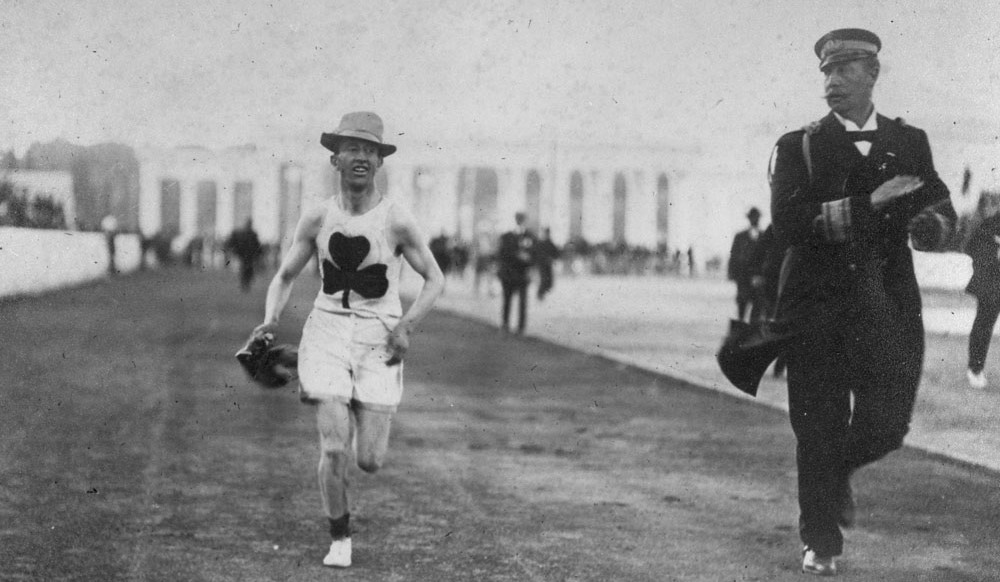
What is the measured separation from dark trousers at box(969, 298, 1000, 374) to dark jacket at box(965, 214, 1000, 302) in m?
0.14

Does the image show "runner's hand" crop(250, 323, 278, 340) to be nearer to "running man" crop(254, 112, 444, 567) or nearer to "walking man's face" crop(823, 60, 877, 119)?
"running man" crop(254, 112, 444, 567)

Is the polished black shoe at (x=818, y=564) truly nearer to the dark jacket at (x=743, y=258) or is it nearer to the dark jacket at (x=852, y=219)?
the dark jacket at (x=852, y=219)

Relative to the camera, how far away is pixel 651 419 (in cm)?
1179

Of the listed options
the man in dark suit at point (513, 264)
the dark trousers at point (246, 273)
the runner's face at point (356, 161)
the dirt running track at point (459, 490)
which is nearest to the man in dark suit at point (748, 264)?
the dirt running track at point (459, 490)

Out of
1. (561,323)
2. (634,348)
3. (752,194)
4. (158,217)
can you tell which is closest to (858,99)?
(752,194)

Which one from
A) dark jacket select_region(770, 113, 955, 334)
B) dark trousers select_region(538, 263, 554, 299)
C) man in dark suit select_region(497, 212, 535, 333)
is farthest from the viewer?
dark trousers select_region(538, 263, 554, 299)

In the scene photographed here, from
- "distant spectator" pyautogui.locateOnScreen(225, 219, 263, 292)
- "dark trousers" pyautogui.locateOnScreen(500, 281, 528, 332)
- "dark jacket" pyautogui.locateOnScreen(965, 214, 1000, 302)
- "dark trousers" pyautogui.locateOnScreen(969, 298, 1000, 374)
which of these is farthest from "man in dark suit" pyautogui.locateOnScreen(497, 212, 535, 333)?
"dark jacket" pyautogui.locateOnScreen(965, 214, 1000, 302)

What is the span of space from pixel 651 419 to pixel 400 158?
301 feet

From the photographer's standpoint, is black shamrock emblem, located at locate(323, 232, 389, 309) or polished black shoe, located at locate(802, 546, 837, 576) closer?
polished black shoe, located at locate(802, 546, 837, 576)

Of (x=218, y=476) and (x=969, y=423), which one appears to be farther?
(x=969, y=423)

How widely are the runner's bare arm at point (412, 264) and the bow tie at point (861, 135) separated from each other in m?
1.69

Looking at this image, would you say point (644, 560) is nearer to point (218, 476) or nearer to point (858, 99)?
point (858, 99)

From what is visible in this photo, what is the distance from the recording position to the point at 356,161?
241 inches

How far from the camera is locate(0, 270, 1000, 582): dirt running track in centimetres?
616
